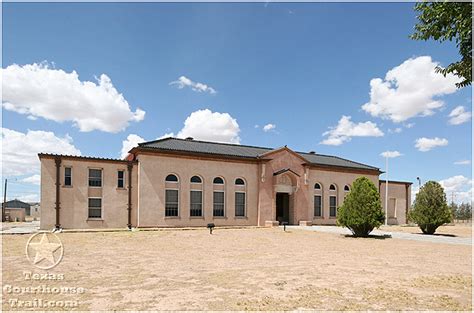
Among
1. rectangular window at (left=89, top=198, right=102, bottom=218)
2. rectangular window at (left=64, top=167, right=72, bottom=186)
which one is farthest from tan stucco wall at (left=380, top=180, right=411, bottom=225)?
rectangular window at (left=64, top=167, right=72, bottom=186)

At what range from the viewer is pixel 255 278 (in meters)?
9.10

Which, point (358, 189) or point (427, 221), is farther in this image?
point (427, 221)

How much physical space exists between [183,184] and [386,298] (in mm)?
21710

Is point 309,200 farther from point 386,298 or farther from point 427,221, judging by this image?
point 386,298

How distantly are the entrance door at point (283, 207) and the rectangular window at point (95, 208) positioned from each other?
56.8ft

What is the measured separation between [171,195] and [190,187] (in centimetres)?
178

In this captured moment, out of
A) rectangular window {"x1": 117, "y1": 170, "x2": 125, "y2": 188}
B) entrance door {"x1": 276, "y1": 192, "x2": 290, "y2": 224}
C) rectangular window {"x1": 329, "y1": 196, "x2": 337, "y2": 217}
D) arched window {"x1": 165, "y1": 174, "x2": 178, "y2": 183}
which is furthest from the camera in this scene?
rectangular window {"x1": 329, "y1": 196, "x2": 337, "y2": 217}

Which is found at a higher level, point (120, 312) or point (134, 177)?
point (134, 177)

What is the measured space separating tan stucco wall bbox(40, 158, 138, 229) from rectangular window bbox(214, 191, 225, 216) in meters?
7.03

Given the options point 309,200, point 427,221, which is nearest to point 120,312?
point 427,221

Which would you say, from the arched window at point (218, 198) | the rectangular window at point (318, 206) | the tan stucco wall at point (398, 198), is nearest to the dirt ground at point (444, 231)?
the rectangular window at point (318, 206)

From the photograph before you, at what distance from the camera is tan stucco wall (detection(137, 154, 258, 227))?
85.0 feet

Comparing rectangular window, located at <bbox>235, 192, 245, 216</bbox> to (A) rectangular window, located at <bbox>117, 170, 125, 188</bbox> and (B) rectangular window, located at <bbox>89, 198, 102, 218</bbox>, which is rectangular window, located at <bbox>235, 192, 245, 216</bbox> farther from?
(B) rectangular window, located at <bbox>89, 198, 102, 218</bbox>

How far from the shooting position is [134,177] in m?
25.8
